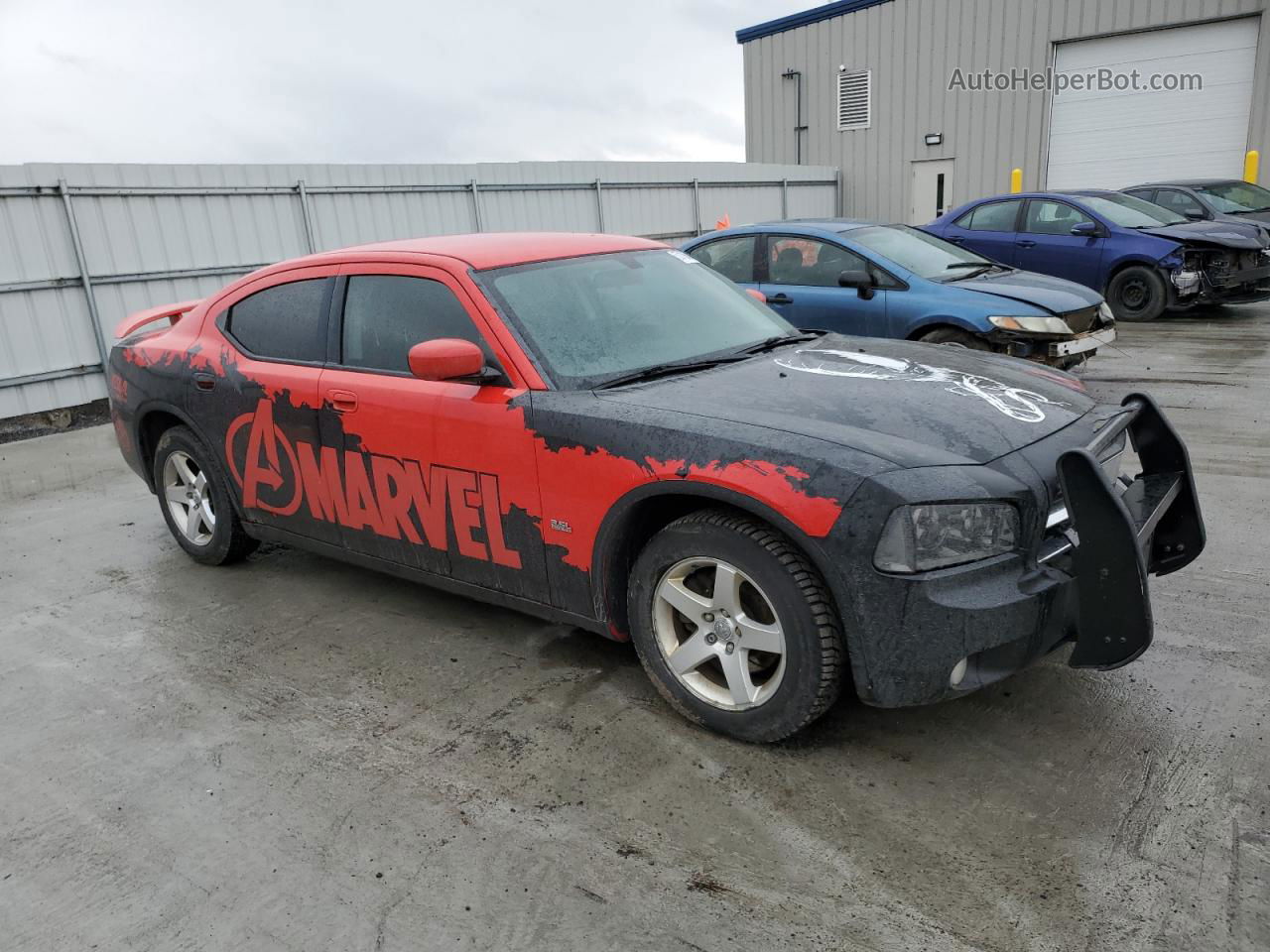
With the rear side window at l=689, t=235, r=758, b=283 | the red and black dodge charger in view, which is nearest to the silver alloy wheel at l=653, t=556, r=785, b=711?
the red and black dodge charger

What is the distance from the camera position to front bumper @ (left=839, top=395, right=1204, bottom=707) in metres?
2.58

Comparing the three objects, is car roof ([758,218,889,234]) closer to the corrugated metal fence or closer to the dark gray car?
the corrugated metal fence

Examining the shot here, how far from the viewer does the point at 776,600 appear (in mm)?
2766

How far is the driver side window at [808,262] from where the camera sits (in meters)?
7.38

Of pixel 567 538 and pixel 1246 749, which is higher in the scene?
pixel 567 538

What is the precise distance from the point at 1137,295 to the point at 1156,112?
32.9ft

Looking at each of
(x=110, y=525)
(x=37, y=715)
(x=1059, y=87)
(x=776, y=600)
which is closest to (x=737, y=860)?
(x=776, y=600)

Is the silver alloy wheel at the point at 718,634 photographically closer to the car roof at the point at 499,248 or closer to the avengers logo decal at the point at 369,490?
the avengers logo decal at the point at 369,490

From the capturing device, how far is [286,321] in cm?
425

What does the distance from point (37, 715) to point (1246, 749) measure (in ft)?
13.7

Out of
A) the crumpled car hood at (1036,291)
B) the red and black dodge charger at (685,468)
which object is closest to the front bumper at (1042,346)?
the crumpled car hood at (1036,291)

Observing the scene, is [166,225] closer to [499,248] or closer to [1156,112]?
[499,248]

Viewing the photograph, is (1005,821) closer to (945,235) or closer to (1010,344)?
(1010,344)

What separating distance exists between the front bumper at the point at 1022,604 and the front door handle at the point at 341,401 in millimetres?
2227
